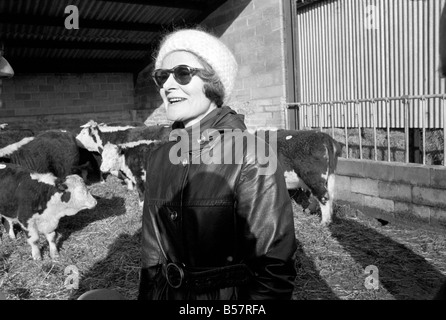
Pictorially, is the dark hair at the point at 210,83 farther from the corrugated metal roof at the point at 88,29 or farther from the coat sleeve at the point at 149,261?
the corrugated metal roof at the point at 88,29

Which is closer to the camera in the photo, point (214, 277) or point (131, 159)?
point (214, 277)

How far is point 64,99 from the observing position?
45.7 feet

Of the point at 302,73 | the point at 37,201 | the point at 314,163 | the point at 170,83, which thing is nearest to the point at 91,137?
the point at 37,201

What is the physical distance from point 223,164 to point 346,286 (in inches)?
128

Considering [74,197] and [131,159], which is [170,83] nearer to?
[74,197]

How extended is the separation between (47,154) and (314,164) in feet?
19.4

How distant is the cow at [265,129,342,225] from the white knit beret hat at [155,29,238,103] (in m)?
4.69

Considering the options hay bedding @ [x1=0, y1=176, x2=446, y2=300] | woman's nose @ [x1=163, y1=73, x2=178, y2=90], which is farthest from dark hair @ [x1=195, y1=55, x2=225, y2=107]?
hay bedding @ [x1=0, y1=176, x2=446, y2=300]

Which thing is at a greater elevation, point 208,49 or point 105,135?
point 208,49

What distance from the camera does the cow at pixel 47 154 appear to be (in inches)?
325

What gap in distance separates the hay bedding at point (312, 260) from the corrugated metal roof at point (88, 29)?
5847mm

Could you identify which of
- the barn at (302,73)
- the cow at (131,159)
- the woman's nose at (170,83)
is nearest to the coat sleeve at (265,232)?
the woman's nose at (170,83)

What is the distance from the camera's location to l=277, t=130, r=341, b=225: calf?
629cm
